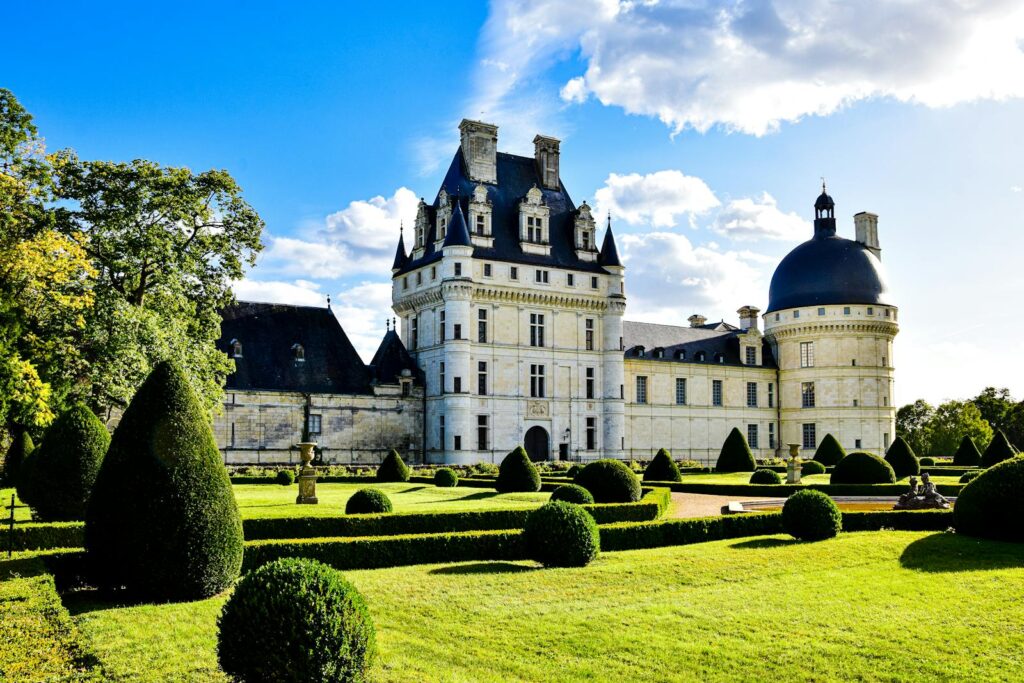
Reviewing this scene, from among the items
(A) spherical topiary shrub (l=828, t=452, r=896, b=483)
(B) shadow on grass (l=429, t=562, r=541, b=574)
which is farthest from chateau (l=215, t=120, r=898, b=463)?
(B) shadow on grass (l=429, t=562, r=541, b=574)

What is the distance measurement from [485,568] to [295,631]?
7557 mm

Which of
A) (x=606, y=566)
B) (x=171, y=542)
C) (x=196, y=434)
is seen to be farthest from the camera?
(x=606, y=566)

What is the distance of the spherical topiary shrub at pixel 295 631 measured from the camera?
843 cm

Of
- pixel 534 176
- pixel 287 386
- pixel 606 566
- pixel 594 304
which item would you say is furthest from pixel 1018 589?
pixel 534 176

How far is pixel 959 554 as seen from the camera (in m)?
16.5

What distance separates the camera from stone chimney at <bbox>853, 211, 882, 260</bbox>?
69812 millimetres

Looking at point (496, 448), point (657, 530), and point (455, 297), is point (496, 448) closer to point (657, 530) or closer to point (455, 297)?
point (455, 297)

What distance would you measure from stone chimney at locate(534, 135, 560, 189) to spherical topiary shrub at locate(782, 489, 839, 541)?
4065cm

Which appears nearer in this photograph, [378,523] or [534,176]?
[378,523]

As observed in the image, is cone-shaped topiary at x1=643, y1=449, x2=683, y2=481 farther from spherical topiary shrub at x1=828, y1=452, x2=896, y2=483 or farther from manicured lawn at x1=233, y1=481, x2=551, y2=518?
manicured lawn at x1=233, y1=481, x2=551, y2=518

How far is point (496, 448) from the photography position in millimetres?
51500

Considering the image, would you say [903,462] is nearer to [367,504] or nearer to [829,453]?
[829,453]

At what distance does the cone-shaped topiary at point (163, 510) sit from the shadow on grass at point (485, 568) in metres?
3.80

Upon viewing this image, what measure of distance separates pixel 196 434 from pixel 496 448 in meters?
39.0
